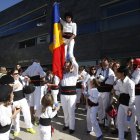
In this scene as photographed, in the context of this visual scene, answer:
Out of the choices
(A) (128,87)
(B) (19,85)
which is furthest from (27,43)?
(A) (128,87)

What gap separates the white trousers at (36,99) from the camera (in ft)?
30.0

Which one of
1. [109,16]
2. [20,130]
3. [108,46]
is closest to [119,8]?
[109,16]

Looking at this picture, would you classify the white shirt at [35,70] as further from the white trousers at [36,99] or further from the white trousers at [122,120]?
the white trousers at [122,120]

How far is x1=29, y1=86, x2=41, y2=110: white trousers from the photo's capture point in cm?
913

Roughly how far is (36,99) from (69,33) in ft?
7.75

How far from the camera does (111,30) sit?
21250 mm

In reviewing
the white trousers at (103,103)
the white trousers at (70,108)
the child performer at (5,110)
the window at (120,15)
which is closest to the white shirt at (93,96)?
the white trousers at (103,103)

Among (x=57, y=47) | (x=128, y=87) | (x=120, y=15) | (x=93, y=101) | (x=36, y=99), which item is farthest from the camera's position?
(x=120, y=15)

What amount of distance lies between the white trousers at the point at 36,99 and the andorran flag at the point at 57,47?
52.1 inches

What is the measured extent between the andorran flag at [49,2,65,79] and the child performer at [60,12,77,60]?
0.13 meters

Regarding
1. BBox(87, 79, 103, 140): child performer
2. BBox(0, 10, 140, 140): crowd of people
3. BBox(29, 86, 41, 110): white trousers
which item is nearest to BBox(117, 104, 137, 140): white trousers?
BBox(0, 10, 140, 140): crowd of people

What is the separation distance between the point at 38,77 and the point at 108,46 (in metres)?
12.8

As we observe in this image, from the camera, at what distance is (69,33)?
838 centimetres

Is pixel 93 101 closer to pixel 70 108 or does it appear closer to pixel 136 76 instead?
pixel 70 108
